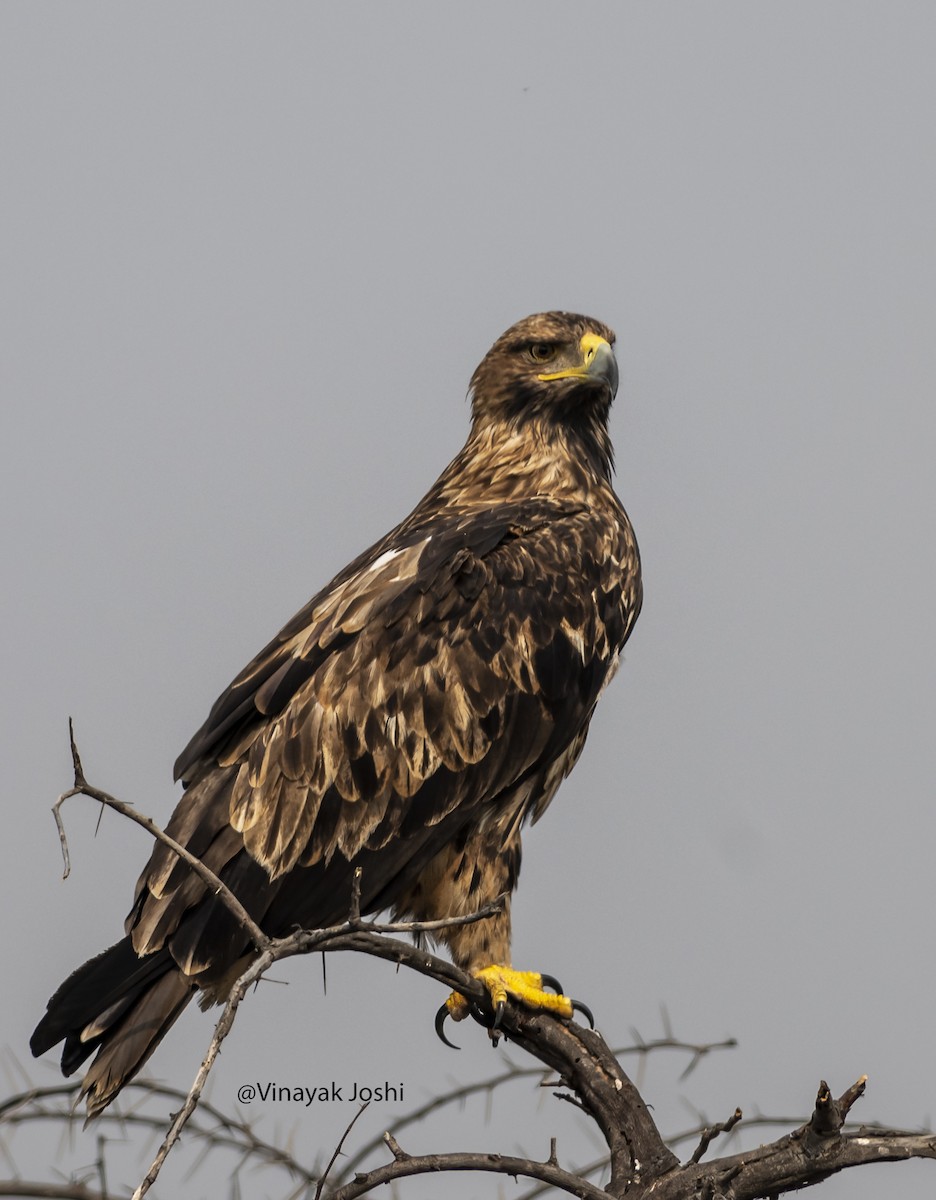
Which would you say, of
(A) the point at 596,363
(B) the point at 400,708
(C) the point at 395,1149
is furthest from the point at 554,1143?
(A) the point at 596,363

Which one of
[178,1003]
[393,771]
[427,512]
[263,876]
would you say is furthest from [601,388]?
[178,1003]

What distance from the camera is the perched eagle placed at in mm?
5598

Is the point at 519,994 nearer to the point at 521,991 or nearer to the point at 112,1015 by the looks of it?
the point at 521,991

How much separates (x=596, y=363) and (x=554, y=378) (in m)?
0.25

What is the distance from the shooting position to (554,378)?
7.25m

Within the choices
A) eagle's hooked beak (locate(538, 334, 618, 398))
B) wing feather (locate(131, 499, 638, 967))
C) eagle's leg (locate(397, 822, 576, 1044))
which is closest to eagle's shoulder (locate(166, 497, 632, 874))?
wing feather (locate(131, 499, 638, 967))

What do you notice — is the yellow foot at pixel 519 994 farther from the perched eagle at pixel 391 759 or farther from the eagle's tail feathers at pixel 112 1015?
the eagle's tail feathers at pixel 112 1015

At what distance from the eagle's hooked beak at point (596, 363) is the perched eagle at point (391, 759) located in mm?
729

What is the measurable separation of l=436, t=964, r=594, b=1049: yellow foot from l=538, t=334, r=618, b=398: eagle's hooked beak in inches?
102

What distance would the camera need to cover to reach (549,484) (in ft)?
23.2

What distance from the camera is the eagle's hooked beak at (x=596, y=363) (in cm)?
705

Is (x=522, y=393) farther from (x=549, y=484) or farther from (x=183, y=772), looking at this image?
(x=183, y=772)

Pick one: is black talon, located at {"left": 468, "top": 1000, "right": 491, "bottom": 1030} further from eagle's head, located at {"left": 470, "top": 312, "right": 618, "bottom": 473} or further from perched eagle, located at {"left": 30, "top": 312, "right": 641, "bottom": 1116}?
eagle's head, located at {"left": 470, "top": 312, "right": 618, "bottom": 473}

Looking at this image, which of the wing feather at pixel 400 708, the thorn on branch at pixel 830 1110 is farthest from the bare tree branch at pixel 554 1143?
the wing feather at pixel 400 708
